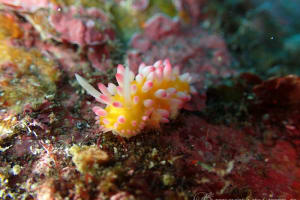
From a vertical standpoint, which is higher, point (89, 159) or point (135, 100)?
point (135, 100)

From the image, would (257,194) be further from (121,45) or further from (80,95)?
(121,45)

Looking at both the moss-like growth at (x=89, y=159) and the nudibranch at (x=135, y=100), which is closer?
the moss-like growth at (x=89, y=159)

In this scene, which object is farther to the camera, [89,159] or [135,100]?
[135,100]

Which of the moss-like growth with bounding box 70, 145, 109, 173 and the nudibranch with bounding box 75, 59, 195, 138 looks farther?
the nudibranch with bounding box 75, 59, 195, 138

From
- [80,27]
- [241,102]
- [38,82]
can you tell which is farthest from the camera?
[241,102]

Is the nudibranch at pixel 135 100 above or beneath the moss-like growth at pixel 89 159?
above

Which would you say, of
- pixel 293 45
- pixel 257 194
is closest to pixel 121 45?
pixel 257 194

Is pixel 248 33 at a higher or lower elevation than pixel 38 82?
higher

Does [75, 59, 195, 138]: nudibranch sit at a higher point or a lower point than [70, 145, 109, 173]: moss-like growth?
higher
